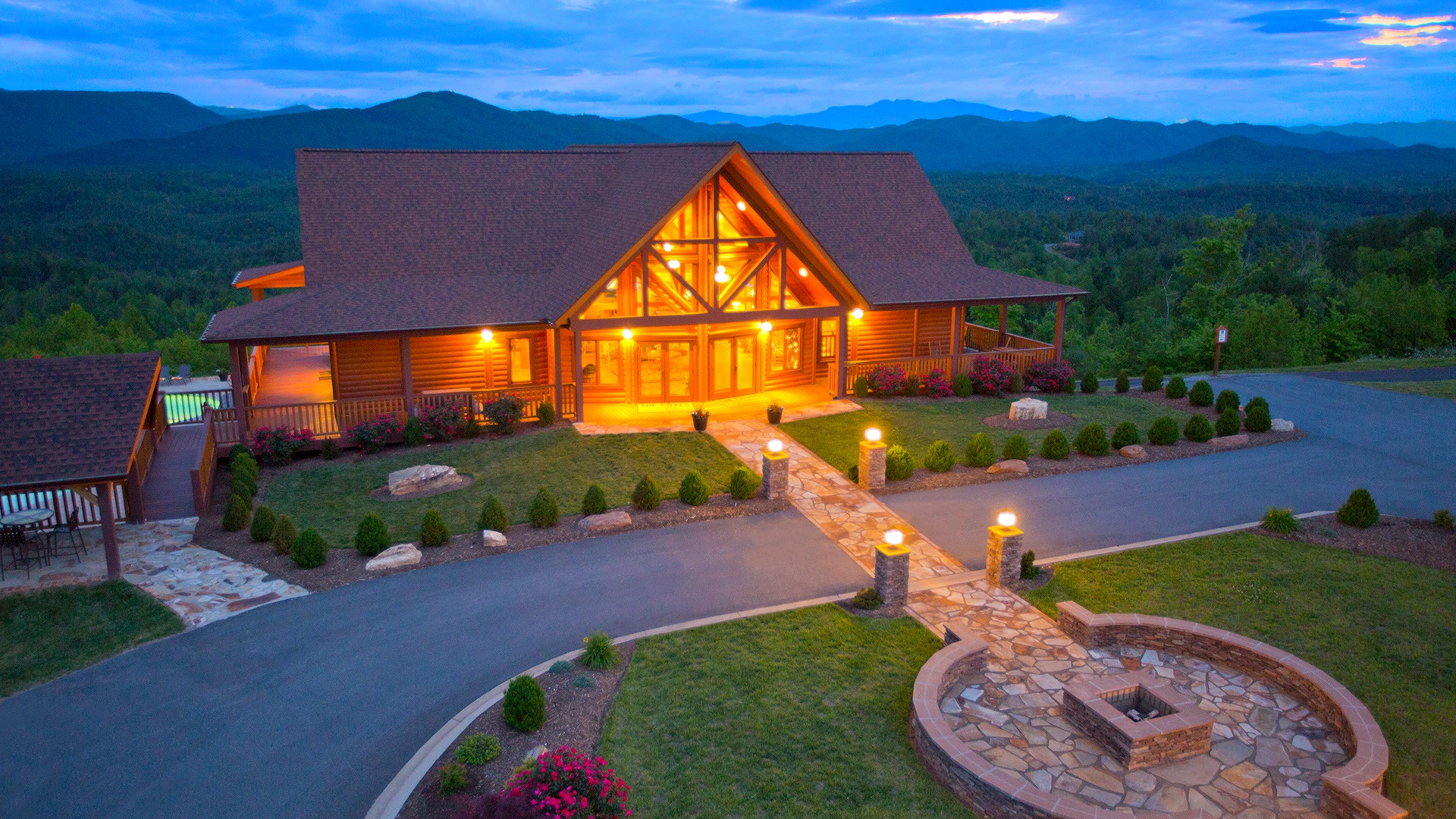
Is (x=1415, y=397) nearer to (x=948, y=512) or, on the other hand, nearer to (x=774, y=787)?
(x=948, y=512)

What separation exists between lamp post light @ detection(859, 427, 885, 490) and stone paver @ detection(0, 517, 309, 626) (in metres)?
10.6

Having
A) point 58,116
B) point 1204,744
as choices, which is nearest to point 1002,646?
point 1204,744

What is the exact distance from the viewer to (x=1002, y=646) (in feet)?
40.4

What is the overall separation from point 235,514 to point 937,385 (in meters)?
18.1

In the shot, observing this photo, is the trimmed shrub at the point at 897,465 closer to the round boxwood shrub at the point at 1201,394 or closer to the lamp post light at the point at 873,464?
the lamp post light at the point at 873,464

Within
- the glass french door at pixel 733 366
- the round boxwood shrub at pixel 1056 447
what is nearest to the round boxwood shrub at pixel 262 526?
the glass french door at pixel 733 366

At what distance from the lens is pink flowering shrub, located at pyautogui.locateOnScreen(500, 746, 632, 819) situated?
8.21 meters

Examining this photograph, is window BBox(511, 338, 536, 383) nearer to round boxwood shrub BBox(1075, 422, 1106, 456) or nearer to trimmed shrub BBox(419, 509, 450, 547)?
trimmed shrub BBox(419, 509, 450, 547)

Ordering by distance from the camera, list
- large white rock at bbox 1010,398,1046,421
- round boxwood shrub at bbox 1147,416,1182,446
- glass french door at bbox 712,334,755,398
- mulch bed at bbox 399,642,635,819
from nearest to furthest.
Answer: mulch bed at bbox 399,642,635,819
round boxwood shrub at bbox 1147,416,1182,446
large white rock at bbox 1010,398,1046,421
glass french door at bbox 712,334,755,398

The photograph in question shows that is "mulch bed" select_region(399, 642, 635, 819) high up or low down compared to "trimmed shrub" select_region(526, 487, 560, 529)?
down

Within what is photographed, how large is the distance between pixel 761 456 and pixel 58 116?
197523 millimetres

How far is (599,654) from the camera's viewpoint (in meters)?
11.7

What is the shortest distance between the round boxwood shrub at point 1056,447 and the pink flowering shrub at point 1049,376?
7.29m

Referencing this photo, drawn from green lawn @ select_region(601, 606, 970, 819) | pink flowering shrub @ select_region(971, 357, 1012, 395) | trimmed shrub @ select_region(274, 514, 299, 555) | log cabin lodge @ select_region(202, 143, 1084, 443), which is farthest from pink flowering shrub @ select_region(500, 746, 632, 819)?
pink flowering shrub @ select_region(971, 357, 1012, 395)
